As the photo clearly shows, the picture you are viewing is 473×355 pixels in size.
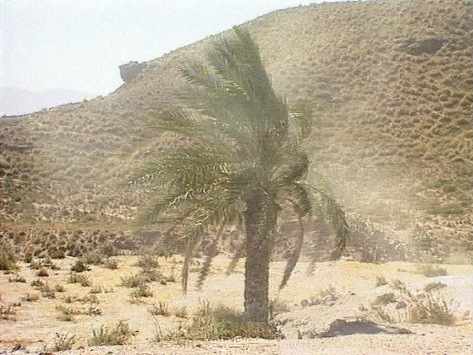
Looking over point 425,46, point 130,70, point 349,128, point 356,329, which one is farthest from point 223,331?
point 130,70

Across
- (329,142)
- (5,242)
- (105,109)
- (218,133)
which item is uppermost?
(105,109)

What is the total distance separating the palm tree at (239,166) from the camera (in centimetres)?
1183

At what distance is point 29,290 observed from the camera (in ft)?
58.2

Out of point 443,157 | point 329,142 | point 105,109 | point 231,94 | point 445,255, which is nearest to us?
point 231,94

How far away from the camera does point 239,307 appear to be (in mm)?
15922

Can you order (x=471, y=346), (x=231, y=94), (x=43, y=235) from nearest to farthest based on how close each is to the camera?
(x=471, y=346) < (x=231, y=94) < (x=43, y=235)

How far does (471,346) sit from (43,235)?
26.6 m

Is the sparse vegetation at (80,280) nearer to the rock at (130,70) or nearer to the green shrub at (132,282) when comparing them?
the green shrub at (132,282)

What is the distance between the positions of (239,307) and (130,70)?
7117 cm

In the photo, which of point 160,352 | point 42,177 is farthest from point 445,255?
point 42,177

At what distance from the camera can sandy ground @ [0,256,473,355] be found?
28.9 feet

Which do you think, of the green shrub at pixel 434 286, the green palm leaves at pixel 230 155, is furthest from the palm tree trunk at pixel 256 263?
the green shrub at pixel 434 286

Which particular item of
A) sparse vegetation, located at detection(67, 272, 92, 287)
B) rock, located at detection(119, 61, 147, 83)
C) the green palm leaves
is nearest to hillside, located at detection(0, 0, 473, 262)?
rock, located at detection(119, 61, 147, 83)

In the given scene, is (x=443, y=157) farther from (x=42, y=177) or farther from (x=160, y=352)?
(x=160, y=352)
